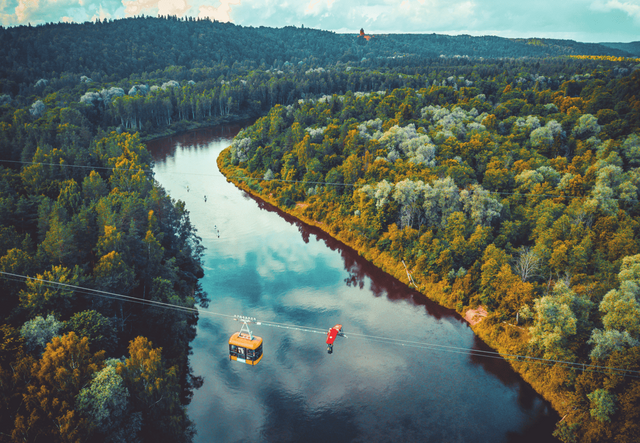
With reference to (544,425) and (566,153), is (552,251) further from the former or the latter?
(566,153)

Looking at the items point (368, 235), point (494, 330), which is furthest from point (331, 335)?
point (368, 235)

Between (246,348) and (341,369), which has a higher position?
(246,348)

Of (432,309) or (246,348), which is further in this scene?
(432,309)

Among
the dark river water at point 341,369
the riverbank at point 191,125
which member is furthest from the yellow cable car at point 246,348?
the riverbank at point 191,125

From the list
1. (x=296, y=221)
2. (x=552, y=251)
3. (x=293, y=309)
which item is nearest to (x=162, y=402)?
(x=293, y=309)

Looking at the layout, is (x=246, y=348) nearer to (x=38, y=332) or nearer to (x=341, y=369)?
(x=341, y=369)

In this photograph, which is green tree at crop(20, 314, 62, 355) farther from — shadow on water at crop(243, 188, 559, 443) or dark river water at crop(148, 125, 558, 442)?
shadow on water at crop(243, 188, 559, 443)

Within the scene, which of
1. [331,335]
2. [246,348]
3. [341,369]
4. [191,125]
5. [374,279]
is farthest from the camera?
[191,125]
